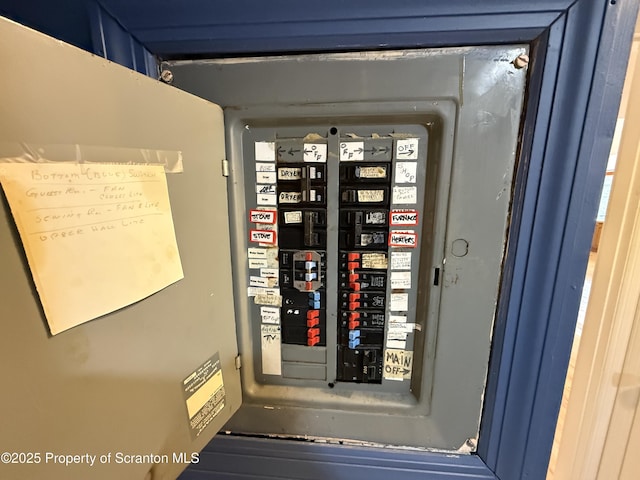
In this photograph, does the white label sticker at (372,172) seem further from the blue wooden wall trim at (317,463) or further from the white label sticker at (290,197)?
the blue wooden wall trim at (317,463)

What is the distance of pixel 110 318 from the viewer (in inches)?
17.2

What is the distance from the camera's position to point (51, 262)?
0.36 meters

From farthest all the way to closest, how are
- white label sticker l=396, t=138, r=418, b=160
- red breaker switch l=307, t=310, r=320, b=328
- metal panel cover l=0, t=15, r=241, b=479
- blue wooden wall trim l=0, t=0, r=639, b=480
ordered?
red breaker switch l=307, t=310, r=320, b=328, white label sticker l=396, t=138, r=418, b=160, blue wooden wall trim l=0, t=0, r=639, b=480, metal panel cover l=0, t=15, r=241, b=479

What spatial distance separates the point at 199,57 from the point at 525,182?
28.3 inches

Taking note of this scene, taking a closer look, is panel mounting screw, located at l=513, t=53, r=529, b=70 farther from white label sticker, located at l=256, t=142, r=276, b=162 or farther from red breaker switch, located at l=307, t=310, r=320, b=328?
red breaker switch, located at l=307, t=310, r=320, b=328

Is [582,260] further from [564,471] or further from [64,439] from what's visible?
[564,471]

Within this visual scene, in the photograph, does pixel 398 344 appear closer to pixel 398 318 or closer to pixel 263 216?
pixel 398 318

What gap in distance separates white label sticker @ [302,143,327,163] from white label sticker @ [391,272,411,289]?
305 millimetres

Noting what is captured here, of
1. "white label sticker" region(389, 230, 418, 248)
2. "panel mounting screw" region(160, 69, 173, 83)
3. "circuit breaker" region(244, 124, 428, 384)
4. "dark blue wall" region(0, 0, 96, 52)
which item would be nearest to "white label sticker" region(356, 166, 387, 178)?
"circuit breaker" region(244, 124, 428, 384)

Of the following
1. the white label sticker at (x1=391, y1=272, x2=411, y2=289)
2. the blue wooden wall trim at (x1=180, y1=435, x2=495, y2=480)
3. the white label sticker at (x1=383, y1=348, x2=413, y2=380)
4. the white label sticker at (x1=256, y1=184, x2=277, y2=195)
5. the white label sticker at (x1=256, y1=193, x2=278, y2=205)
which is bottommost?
the blue wooden wall trim at (x1=180, y1=435, x2=495, y2=480)

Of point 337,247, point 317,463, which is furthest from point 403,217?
point 317,463

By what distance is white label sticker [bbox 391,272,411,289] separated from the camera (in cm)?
74

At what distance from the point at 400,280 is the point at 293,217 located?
11.2 inches

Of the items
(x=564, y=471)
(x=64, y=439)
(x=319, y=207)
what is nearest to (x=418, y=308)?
(x=319, y=207)
